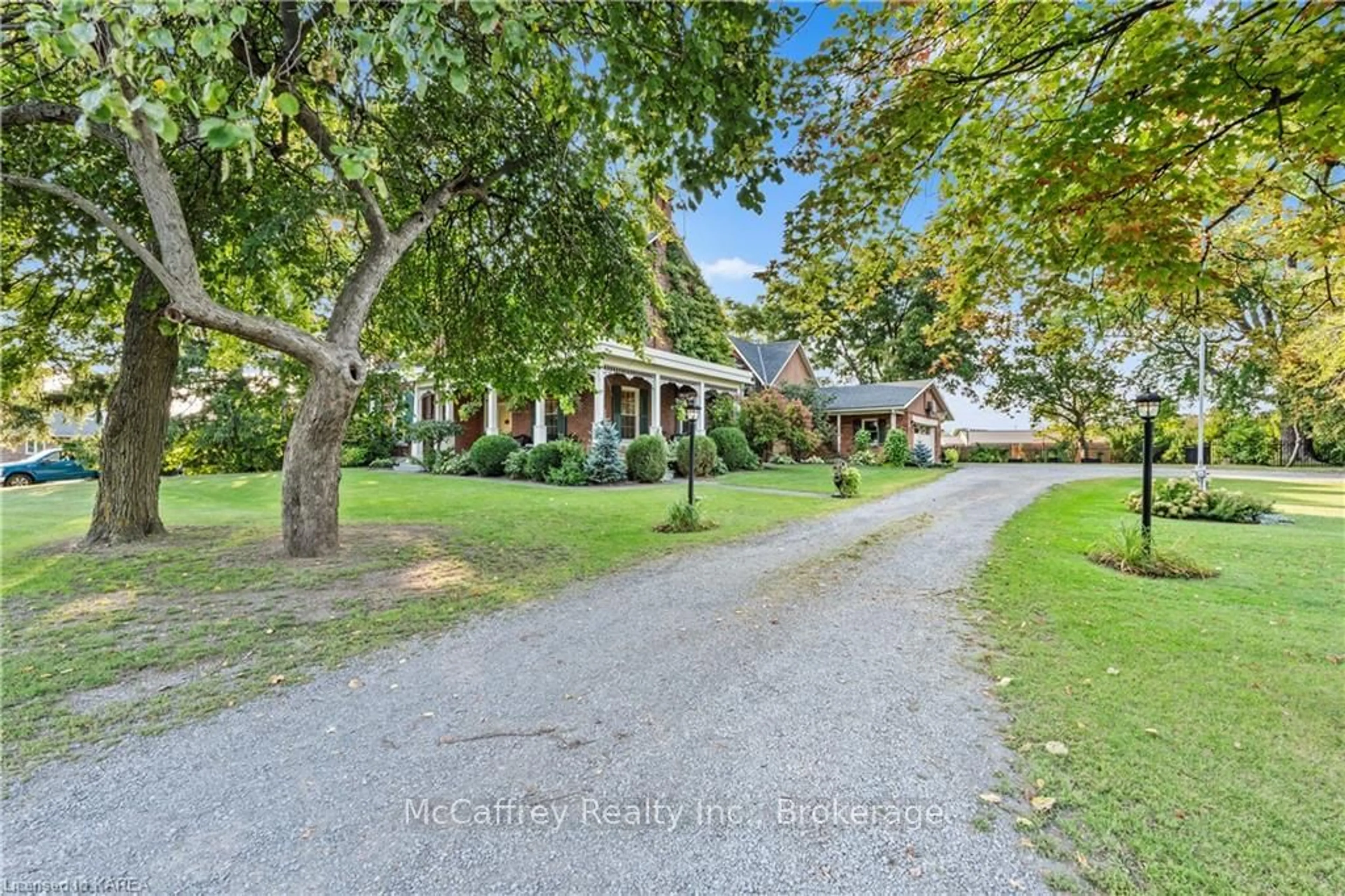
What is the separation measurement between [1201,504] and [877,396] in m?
18.6

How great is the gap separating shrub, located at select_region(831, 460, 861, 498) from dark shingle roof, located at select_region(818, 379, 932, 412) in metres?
15.3

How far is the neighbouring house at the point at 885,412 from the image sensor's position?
28891mm

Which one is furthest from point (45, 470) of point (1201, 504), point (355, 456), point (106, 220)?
point (1201, 504)

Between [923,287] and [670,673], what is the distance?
19.6 feet

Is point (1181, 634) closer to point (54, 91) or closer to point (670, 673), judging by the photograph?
point (670, 673)

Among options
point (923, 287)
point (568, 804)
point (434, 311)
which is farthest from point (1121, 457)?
point (568, 804)

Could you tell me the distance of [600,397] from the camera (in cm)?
1748

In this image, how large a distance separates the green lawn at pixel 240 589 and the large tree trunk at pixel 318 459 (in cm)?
39

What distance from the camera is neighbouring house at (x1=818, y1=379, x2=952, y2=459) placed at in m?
28.9

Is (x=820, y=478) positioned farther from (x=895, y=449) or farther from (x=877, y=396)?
(x=877, y=396)

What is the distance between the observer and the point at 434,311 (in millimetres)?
9352

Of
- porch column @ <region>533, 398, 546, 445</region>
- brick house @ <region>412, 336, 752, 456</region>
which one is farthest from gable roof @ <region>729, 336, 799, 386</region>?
porch column @ <region>533, 398, 546, 445</region>

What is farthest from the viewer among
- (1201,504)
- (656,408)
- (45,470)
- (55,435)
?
(55,435)

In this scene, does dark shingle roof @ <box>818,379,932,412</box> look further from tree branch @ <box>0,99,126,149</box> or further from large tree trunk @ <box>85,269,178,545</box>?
tree branch @ <box>0,99,126,149</box>
